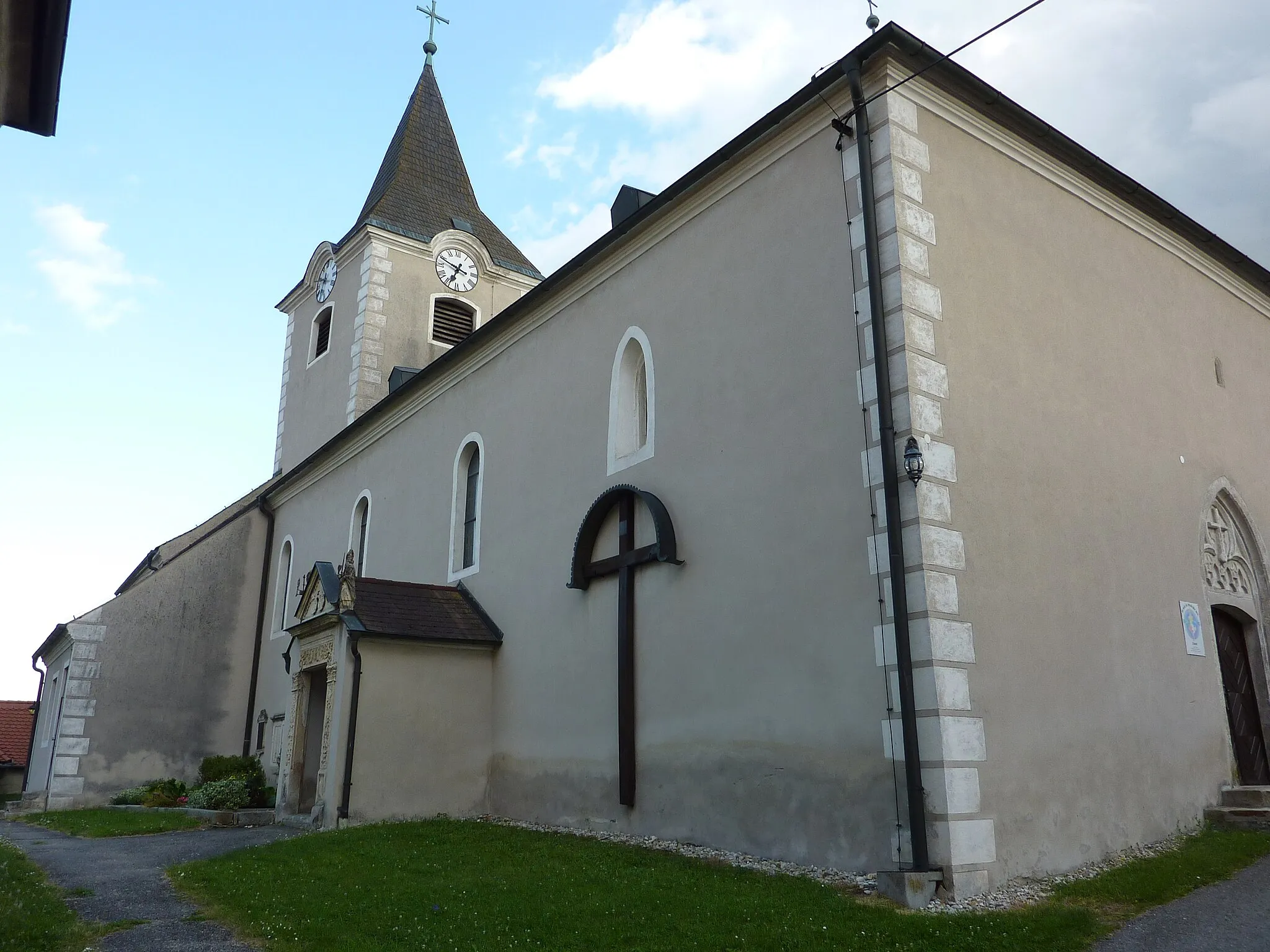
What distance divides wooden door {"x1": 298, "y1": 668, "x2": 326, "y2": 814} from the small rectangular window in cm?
1217

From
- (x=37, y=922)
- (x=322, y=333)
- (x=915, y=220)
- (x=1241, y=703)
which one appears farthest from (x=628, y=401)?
(x=322, y=333)

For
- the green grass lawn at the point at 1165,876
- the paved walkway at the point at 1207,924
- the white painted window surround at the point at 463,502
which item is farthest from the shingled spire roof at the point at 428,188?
the paved walkway at the point at 1207,924

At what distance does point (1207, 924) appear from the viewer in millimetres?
6930

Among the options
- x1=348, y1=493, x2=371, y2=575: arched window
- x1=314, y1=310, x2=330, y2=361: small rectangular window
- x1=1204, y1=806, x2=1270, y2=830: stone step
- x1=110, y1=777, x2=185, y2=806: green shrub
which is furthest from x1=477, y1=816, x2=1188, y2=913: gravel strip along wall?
x1=314, y1=310, x2=330, y2=361: small rectangular window

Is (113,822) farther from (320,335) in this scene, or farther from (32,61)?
(320,335)

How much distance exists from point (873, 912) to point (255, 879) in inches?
214

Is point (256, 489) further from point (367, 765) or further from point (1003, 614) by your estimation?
point (1003, 614)

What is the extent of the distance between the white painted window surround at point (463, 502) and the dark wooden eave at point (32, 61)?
10123 mm

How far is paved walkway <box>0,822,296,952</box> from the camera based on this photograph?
7.08 meters

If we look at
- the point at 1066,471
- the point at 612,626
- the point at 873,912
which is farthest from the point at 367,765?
the point at 1066,471

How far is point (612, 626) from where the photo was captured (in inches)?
471

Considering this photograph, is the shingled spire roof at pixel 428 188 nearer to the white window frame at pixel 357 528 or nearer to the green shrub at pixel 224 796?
the white window frame at pixel 357 528

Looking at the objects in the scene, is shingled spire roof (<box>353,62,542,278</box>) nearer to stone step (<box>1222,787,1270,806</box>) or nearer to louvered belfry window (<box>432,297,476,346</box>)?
louvered belfry window (<box>432,297,476,346</box>)

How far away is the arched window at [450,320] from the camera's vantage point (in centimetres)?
2456
